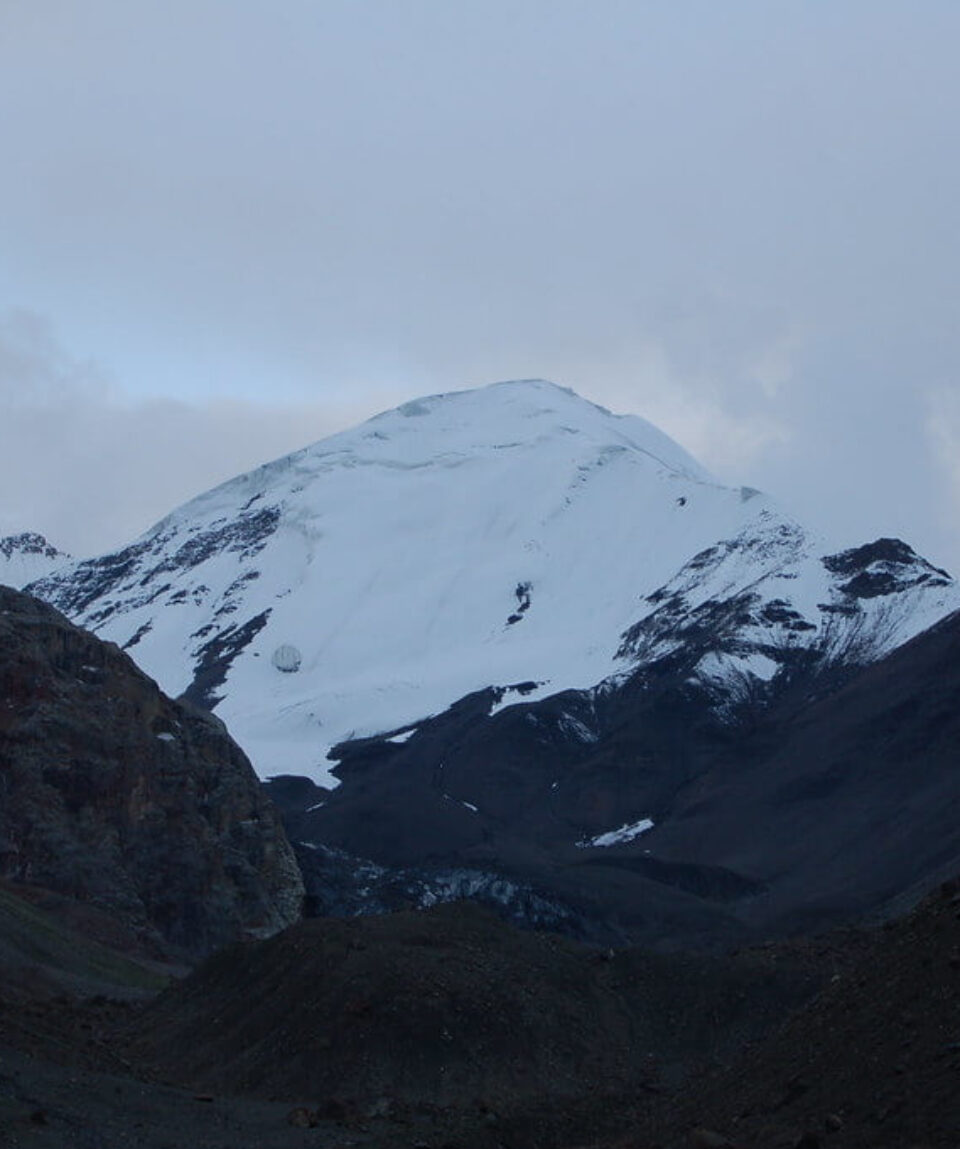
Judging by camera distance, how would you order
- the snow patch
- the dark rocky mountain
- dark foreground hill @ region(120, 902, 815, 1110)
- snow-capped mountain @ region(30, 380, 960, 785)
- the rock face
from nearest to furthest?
1. dark foreground hill @ region(120, 902, 815, 1110)
2. the rock face
3. the dark rocky mountain
4. the snow patch
5. snow-capped mountain @ region(30, 380, 960, 785)

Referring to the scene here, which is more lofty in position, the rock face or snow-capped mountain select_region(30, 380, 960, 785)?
snow-capped mountain select_region(30, 380, 960, 785)

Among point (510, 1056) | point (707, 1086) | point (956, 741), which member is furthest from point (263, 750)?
point (707, 1086)

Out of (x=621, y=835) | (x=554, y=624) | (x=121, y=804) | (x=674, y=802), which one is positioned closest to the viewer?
Result: (x=121, y=804)

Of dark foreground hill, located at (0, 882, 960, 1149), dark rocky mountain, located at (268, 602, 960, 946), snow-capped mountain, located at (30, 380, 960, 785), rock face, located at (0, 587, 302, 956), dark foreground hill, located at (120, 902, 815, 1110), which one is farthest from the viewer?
snow-capped mountain, located at (30, 380, 960, 785)

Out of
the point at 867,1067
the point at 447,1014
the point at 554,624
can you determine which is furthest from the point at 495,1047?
the point at 554,624

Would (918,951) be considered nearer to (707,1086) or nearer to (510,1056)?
(707,1086)

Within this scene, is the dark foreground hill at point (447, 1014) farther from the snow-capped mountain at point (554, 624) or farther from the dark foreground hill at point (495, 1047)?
the snow-capped mountain at point (554, 624)

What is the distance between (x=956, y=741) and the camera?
110000 millimetres

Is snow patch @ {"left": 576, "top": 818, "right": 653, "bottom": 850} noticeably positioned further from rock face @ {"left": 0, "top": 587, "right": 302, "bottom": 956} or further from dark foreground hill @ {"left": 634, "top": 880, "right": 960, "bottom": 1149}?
dark foreground hill @ {"left": 634, "top": 880, "right": 960, "bottom": 1149}

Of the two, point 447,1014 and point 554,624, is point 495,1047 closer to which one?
point 447,1014

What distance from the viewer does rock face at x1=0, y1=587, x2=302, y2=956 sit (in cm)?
6512

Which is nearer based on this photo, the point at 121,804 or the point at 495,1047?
the point at 495,1047

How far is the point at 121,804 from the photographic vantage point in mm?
68938

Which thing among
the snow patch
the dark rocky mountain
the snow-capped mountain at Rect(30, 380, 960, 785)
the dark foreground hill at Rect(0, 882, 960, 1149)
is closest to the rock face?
the dark rocky mountain
